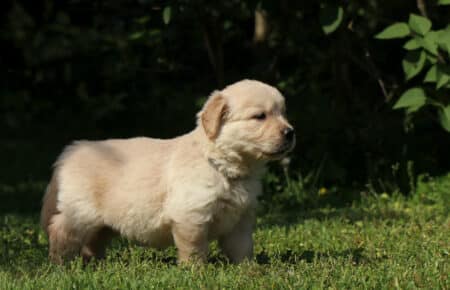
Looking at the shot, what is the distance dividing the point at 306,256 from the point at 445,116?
6.81 ft

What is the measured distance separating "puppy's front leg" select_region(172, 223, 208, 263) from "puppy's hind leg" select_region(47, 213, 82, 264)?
0.72 m

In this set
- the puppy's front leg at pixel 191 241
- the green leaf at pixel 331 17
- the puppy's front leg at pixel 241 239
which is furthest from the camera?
the green leaf at pixel 331 17

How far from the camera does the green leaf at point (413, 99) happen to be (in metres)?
6.52

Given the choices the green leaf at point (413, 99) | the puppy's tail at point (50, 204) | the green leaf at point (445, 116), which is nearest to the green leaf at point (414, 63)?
the green leaf at point (413, 99)

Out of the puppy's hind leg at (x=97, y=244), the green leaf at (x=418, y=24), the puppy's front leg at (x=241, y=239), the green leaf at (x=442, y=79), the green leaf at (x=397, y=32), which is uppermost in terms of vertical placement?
the green leaf at (x=418, y=24)

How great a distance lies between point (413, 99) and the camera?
658 cm

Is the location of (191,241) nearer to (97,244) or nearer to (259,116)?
(259,116)

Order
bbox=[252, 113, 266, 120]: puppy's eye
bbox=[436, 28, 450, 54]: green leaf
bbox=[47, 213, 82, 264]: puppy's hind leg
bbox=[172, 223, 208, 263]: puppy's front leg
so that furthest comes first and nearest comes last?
1. bbox=[436, 28, 450, 54]: green leaf
2. bbox=[47, 213, 82, 264]: puppy's hind leg
3. bbox=[252, 113, 266, 120]: puppy's eye
4. bbox=[172, 223, 208, 263]: puppy's front leg

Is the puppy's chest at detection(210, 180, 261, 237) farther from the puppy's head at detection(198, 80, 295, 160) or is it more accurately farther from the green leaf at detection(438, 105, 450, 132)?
the green leaf at detection(438, 105, 450, 132)

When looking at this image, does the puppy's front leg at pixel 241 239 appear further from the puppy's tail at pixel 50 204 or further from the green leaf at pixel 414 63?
the green leaf at pixel 414 63

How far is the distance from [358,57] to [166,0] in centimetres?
234

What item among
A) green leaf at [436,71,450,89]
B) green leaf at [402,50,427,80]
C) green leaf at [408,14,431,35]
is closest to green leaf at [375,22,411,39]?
green leaf at [408,14,431,35]

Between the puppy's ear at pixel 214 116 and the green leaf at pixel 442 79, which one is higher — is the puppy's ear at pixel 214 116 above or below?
above

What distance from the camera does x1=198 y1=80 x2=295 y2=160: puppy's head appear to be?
15.2ft
